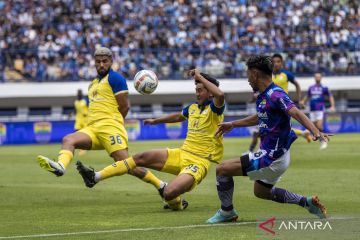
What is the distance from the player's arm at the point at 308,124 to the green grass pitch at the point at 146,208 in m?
1.03

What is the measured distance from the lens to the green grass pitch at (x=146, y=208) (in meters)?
9.56

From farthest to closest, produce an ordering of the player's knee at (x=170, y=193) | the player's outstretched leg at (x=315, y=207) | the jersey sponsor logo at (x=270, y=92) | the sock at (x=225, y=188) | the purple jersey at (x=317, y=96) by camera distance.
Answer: the purple jersey at (x=317, y=96)
the player's knee at (x=170, y=193)
the sock at (x=225, y=188)
the player's outstretched leg at (x=315, y=207)
the jersey sponsor logo at (x=270, y=92)

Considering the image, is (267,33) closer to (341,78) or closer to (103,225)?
(341,78)

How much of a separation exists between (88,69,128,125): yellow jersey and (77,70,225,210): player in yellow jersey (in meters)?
2.11

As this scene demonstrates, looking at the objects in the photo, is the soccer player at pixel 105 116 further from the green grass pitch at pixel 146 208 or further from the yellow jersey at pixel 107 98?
the green grass pitch at pixel 146 208

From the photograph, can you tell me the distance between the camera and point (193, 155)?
465 inches

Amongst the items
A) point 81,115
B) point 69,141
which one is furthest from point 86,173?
point 81,115

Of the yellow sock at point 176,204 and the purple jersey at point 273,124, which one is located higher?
the purple jersey at point 273,124

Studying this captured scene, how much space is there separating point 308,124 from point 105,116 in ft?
16.3

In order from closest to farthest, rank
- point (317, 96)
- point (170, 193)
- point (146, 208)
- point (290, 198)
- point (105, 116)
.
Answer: point (290, 198)
point (170, 193)
point (146, 208)
point (105, 116)
point (317, 96)

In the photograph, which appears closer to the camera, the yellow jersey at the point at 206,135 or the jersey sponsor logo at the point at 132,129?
the yellow jersey at the point at 206,135

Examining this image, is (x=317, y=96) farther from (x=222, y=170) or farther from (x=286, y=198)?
(x=222, y=170)

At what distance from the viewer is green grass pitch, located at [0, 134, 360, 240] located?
9562 millimetres

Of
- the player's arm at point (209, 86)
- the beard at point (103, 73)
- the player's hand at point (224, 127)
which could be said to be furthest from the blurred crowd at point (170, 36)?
the player's hand at point (224, 127)
